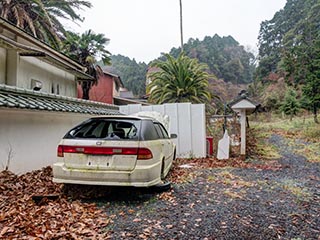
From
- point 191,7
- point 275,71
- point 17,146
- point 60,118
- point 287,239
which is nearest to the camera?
point 287,239

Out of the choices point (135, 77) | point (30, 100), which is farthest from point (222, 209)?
point (135, 77)

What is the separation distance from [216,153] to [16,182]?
6.33 meters

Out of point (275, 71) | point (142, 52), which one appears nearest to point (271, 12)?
point (275, 71)

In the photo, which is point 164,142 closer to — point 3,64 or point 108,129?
point 108,129

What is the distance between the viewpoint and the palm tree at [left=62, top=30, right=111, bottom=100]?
16.8m

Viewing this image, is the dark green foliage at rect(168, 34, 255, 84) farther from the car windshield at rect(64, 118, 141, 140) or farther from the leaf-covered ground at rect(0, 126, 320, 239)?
the car windshield at rect(64, 118, 141, 140)

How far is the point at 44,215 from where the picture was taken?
3.60m

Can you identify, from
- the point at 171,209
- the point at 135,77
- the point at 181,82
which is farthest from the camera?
the point at 135,77

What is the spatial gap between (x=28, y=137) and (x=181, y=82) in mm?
7627

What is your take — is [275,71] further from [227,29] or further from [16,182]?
[16,182]

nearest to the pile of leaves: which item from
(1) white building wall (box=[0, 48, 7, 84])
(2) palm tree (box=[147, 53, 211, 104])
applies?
(1) white building wall (box=[0, 48, 7, 84])

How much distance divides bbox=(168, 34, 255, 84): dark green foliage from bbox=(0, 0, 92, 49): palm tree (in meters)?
24.8

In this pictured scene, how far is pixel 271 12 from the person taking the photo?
48000 mm

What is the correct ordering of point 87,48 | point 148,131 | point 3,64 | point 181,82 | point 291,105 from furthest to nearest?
point 291,105 → point 87,48 → point 181,82 → point 3,64 → point 148,131
